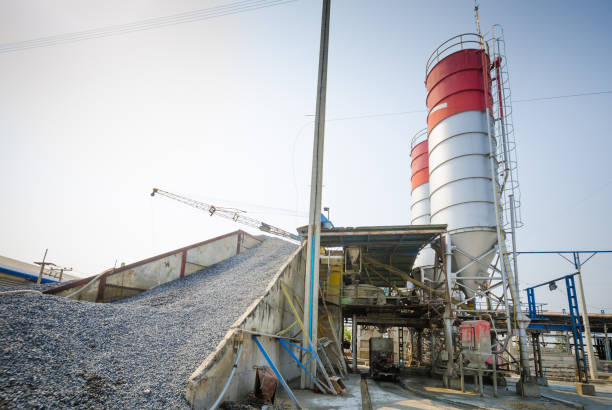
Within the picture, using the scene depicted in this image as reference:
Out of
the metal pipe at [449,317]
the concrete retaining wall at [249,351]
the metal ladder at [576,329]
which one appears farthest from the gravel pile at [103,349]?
the metal ladder at [576,329]

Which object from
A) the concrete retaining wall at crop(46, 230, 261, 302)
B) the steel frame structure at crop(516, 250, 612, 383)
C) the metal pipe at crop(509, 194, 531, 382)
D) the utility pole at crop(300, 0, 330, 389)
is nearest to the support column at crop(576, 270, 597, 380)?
the steel frame structure at crop(516, 250, 612, 383)

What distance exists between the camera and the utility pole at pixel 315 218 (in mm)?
10227

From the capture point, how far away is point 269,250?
16.4m

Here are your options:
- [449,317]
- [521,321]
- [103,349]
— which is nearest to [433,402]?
[449,317]

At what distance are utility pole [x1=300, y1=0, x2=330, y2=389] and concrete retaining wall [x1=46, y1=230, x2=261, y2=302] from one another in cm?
527

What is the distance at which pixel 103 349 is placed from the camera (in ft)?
18.2

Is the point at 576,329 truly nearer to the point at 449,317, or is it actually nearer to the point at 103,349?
the point at 449,317

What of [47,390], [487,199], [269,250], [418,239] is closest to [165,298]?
[47,390]

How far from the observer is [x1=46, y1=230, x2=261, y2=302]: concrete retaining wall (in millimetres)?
10141

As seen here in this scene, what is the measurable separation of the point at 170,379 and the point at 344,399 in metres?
5.15

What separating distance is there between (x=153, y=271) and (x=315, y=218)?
6311 mm

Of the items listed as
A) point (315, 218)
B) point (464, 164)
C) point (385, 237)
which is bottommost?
point (315, 218)

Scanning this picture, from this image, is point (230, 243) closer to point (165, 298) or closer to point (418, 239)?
point (165, 298)

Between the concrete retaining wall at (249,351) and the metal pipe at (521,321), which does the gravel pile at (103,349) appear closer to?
the concrete retaining wall at (249,351)
